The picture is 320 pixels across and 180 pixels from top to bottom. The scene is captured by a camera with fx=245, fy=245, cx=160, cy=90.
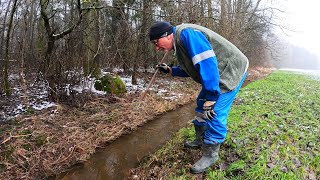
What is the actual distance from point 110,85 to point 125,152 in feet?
13.6

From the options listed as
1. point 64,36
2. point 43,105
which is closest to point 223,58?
point 43,105

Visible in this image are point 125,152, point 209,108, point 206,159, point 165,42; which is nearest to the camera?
point 209,108

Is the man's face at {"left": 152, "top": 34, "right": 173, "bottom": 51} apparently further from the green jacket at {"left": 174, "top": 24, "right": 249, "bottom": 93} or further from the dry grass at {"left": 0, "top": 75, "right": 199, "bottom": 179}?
the dry grass at {"left": 0, "top": 75, "right": 199, "bottom": 179}

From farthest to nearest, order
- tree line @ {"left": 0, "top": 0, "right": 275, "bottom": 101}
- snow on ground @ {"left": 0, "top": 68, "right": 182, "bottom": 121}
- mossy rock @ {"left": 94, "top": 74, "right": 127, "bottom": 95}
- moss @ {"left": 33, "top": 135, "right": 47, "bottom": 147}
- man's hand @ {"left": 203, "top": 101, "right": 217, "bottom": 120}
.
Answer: mossy rock @ {"left": 94, "top": 74, "right": 127, "bottom": 95}
tree line @ {"left": 0, "top": 0, "right": 275, "bottom": 101}
snow on ground @ {"left": 0, "top": 68, "right": 182, "bottom": 121}
moss @ {"left": 33, "top": 135, "right": 47, "bottom": 147}
man's hand @ {"left": 203, "top": 101, "right": 217, "bottom": 120}

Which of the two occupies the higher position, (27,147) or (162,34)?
(162,34)

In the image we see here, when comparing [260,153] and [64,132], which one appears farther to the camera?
[64,132]

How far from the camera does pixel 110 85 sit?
8633mm

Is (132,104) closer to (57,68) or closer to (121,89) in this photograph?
(121,89)

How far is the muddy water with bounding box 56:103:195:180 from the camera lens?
4.07m

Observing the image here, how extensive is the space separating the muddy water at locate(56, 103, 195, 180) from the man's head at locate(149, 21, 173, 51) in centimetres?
227

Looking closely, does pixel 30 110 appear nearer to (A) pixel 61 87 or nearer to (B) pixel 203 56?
(A) pixel 61 87

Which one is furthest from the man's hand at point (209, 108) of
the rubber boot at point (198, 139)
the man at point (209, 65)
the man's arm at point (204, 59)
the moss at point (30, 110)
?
the moss at point (30, 110)

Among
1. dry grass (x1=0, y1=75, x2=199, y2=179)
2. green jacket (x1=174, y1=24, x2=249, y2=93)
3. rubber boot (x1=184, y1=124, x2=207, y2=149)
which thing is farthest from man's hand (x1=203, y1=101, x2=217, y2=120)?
dry grass (x1=0, y1=75, x2=199, y2=179)

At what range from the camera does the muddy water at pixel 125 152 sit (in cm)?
407
